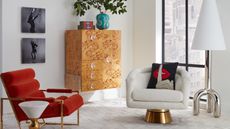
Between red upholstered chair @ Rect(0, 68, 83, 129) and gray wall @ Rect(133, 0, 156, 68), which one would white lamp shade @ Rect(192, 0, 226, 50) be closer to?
gray wall @ Rect(133, 0, 156, 68)

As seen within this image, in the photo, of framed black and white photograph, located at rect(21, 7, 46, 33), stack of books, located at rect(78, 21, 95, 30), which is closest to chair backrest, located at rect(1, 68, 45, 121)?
framed black and white photograph, located at rect(21, 7, 46, 33)

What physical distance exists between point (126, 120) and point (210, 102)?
170 centimetres

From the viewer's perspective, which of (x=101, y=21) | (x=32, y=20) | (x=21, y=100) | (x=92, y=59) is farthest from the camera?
(x=101, y=21)

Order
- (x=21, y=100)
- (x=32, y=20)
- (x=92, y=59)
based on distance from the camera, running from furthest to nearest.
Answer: (x=92, y=59), (x=32, y=20), (x=21, y=100)

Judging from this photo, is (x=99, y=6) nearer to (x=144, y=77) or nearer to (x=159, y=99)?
(x=144, y=77)

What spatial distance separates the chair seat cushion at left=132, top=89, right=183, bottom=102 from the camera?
5695 millimetres

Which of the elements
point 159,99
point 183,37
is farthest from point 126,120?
point 183,37

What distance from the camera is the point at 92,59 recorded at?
714 cm

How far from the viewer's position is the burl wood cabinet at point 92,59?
23.1 ft

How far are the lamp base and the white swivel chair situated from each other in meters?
0.64

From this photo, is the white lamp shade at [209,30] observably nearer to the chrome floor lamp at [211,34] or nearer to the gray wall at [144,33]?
the chrome floor lamp at [211,34]

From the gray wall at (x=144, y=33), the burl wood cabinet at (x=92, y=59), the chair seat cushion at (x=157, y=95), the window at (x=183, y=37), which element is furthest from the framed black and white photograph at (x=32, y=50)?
the window at (x=183, y=37)

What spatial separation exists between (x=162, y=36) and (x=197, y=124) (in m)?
2.80

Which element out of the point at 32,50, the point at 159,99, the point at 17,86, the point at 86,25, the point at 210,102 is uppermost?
the point at 86,25
